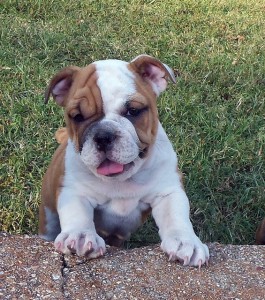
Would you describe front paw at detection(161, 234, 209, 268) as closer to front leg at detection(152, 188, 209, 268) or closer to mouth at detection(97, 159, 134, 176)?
front leg at detection(152, 188, 209, 268)

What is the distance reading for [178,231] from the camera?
312cm

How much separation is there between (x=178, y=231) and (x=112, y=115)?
2.14 feet

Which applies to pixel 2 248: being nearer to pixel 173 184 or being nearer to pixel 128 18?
pixel 173 184

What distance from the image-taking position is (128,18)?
22.5 feet

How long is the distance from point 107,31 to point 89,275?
4039 mm

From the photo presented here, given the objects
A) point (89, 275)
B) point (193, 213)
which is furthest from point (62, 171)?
point (193, 213)

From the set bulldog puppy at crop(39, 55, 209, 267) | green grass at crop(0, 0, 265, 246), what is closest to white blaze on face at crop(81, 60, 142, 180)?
bulldog puppy at crop(39, 55, 209, 267)

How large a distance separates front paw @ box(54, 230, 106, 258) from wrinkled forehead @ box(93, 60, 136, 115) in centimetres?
61

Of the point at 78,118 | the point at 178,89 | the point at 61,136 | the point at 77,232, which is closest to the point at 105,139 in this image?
the point at 78,118

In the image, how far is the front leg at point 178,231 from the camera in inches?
117

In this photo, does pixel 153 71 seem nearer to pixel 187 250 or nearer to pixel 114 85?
pixel 114 85

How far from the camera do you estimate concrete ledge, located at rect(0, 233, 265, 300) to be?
2.73m

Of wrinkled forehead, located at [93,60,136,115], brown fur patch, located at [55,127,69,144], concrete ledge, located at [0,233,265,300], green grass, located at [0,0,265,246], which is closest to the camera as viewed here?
concrete ledge, located at [0,233,265,300]

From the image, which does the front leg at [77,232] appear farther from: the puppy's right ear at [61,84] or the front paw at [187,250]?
the puppy's right ear at [61,84]
